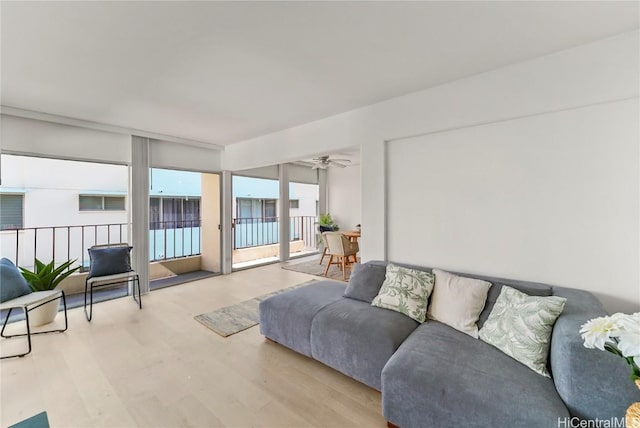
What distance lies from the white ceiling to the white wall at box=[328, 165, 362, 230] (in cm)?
406

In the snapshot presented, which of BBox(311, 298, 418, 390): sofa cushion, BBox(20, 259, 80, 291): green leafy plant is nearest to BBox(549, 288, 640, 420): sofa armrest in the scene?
BBox(311, 298, 418, 390): sofa cushion

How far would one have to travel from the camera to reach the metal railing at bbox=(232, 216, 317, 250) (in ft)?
21.4

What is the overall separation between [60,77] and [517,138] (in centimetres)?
406

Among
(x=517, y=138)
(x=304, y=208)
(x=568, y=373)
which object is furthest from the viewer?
(x=304, y=208)

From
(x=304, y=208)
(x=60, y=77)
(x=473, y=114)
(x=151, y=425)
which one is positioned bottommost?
(x=151, y=425)

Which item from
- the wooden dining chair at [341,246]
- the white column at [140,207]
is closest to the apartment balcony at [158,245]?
the white column at [140,207]

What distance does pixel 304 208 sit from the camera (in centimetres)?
806

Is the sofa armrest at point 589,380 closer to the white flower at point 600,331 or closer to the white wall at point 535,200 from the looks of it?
the white flower at point 600,331

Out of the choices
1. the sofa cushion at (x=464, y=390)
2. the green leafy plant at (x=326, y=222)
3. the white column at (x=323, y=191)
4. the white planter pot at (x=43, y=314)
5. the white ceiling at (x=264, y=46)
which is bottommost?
the white planter pot at (x=43, y=314)

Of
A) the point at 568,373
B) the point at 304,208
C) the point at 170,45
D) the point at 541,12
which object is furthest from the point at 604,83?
the point at 304,208

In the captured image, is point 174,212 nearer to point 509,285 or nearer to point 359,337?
point 359,337

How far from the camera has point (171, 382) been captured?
1.98 metres

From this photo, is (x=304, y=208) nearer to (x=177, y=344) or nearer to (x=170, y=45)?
(x=177, y=344)

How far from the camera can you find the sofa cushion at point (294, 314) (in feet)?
7.41
